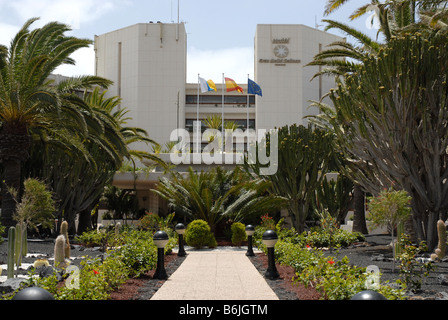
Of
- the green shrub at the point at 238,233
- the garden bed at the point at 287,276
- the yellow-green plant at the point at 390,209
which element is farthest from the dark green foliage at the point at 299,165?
the yellow-green plant at the point at 390,209

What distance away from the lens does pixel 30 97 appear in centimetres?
1553

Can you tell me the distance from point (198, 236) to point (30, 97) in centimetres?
714

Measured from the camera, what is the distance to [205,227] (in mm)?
17859

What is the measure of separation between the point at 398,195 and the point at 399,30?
6.21 metres

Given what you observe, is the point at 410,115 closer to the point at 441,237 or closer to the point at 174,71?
the point at 441,237

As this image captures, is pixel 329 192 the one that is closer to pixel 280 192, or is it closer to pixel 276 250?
pixel 280 192

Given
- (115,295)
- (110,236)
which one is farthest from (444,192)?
(115,295)

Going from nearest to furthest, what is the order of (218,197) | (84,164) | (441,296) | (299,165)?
(441,296) → (299,165) → (218,197) → (84,164)

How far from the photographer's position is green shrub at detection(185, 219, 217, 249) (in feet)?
57.7

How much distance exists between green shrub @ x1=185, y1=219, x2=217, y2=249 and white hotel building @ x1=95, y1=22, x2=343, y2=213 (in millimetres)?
43317

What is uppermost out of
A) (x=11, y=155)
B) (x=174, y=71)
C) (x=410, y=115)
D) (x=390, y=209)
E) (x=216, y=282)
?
(x=174, y=71)

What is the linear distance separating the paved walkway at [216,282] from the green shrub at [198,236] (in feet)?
10.9

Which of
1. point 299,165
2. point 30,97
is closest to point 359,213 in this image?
point 299,165

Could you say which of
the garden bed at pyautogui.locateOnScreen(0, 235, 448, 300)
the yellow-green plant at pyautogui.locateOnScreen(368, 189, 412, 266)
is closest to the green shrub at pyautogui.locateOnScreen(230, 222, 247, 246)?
→ the garden bed at pyautogui.locateOnScreen(0, 235, 448, 300)
